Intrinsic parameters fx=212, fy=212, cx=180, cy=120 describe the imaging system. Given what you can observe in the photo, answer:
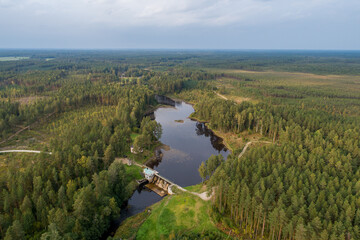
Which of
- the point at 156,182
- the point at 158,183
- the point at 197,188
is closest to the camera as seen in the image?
the point at 197,188

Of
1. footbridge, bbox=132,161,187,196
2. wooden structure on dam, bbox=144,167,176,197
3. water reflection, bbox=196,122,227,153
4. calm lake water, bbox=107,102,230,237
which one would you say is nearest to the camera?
calm lake water, bbox=107,102,230,237

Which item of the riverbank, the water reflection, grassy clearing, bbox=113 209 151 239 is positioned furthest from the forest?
the water reflection

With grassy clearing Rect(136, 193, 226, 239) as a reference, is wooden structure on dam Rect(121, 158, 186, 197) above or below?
below

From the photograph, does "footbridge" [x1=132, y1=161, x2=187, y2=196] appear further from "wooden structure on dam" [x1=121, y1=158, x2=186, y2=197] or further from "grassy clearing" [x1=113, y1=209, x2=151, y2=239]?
"grassy clearing" [x1=113, y1=209, x2=151, y2=239]

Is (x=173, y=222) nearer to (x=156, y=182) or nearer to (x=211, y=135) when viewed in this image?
(x=156, y=182)

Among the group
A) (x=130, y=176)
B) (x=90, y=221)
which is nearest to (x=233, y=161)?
(x=130, y=176)

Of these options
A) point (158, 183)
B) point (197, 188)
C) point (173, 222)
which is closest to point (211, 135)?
point (158, 183)
